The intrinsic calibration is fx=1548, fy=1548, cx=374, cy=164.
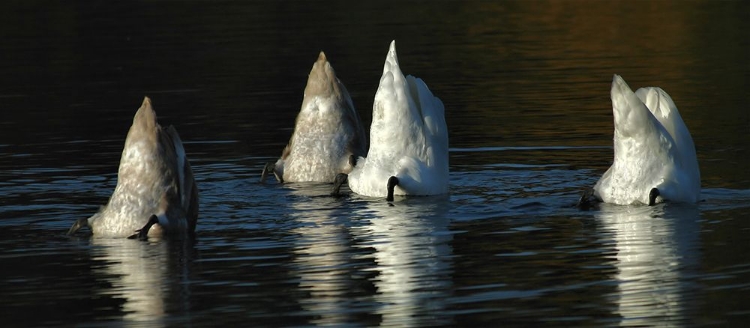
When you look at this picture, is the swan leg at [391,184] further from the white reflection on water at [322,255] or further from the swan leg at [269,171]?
the swan leg at [269,171]

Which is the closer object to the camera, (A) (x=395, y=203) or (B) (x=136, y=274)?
(B) (x=136, y=274)

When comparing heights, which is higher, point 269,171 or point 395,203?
point 269,171

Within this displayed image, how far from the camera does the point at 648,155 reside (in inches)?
508

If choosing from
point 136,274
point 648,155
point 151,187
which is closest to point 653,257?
point 648,155

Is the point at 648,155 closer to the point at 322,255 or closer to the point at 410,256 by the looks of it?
the point at 410,256

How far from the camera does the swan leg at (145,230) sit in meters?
12.2

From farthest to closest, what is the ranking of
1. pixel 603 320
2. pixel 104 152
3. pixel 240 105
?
pixel 240 105
pixel 104 152
pixel 603 320

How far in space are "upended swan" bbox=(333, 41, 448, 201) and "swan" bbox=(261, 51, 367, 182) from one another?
1479mm

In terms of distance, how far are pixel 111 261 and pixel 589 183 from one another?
5013mm

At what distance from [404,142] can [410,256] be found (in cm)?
295

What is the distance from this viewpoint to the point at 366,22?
36375 mm

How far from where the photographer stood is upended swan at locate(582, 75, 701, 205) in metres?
12.8

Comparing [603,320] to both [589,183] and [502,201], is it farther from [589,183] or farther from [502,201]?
[589,183]

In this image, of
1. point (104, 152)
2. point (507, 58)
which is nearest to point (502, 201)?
point (104, 152)
